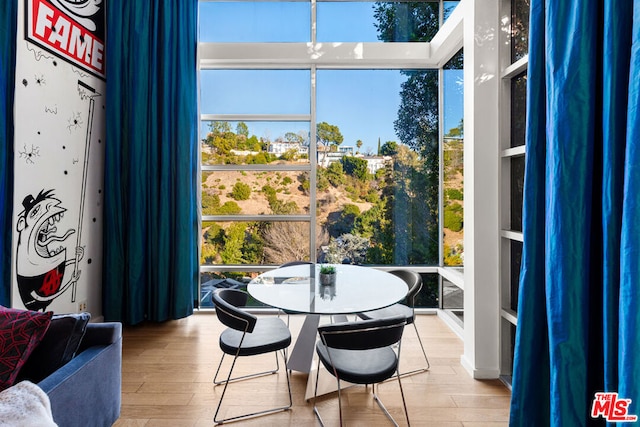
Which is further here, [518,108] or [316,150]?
[316,150]

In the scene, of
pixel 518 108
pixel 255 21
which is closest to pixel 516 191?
pixel 518 108

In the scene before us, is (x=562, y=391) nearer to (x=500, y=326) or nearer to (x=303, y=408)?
(x=500, y=326)

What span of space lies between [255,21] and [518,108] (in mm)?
2870

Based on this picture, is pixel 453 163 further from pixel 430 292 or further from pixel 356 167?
pixel 430 292

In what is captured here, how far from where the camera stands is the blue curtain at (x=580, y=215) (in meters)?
1.08

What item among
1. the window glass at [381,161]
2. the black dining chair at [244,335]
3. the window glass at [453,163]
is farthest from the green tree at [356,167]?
the black dining chair at [244,335]

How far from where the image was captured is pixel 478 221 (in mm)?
2430

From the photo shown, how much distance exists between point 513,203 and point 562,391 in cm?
141

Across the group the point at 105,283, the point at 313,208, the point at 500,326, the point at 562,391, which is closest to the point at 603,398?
the point at 562,391

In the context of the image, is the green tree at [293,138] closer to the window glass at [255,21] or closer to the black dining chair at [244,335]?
the window glass at [255,21]

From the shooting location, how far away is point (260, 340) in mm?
2076

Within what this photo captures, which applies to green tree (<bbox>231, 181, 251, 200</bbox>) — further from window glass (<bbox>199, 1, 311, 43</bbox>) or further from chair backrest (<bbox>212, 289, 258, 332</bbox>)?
chair backrest (<bbox>212, 289, 258, 332</bbox>)

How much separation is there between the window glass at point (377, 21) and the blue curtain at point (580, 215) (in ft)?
7.62

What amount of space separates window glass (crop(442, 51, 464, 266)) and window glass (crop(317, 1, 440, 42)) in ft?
1.82
